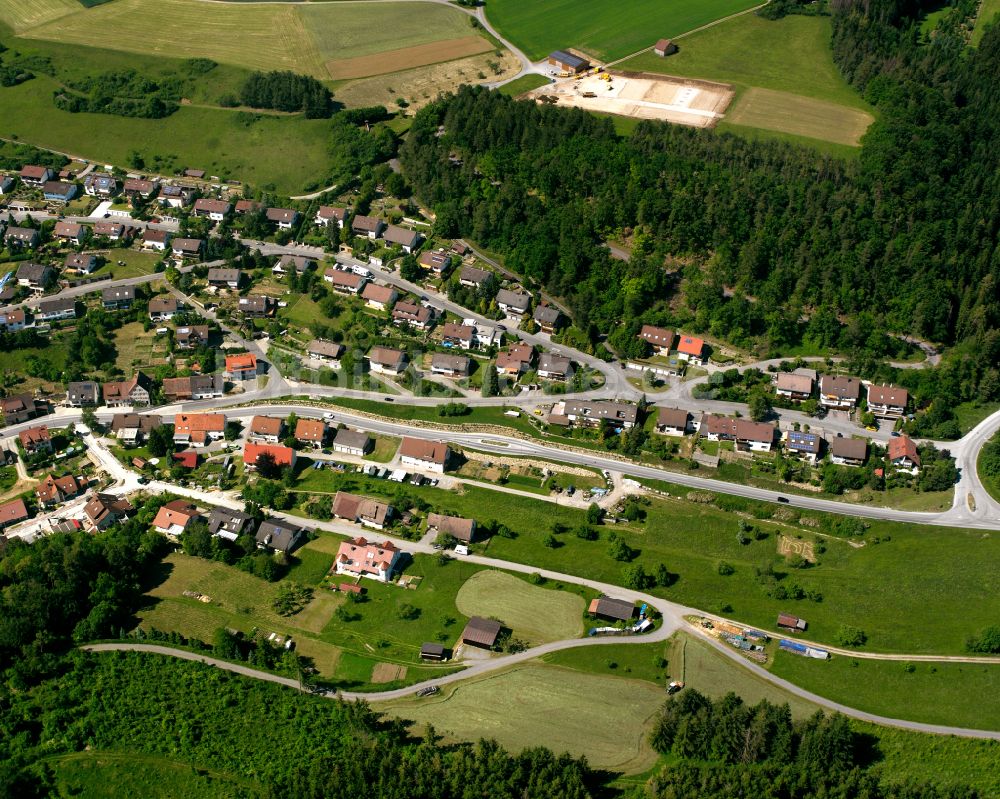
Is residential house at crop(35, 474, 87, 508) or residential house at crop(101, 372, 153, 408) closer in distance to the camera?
residential house at crop(35, 474, 87, 508)

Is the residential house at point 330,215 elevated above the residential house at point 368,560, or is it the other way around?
the residential house at point 330,215

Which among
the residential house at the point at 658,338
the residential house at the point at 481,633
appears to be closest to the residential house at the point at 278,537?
the residential house at the point at 481,633

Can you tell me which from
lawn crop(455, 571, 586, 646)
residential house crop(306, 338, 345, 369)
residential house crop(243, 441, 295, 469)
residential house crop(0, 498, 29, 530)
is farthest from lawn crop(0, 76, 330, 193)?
lawn crop(455, 571, 586, 646)

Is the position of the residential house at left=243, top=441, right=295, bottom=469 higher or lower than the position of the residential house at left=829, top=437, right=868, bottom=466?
lower

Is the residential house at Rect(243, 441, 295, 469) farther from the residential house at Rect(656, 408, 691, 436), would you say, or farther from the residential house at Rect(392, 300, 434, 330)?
the residential house at Rect(656, 408, 691, 436)

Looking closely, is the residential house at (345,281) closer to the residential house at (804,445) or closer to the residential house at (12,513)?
the residential house at (12,513)

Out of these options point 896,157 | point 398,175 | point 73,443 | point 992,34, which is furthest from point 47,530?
point 992,34

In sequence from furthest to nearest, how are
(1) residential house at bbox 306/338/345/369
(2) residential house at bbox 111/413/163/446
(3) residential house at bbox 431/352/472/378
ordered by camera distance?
(1) residential house at bbox 306/338/345/369 → (3) residential house at bbox 431/352/472/378 → (2) residential house at bbox 111/413/163/446
